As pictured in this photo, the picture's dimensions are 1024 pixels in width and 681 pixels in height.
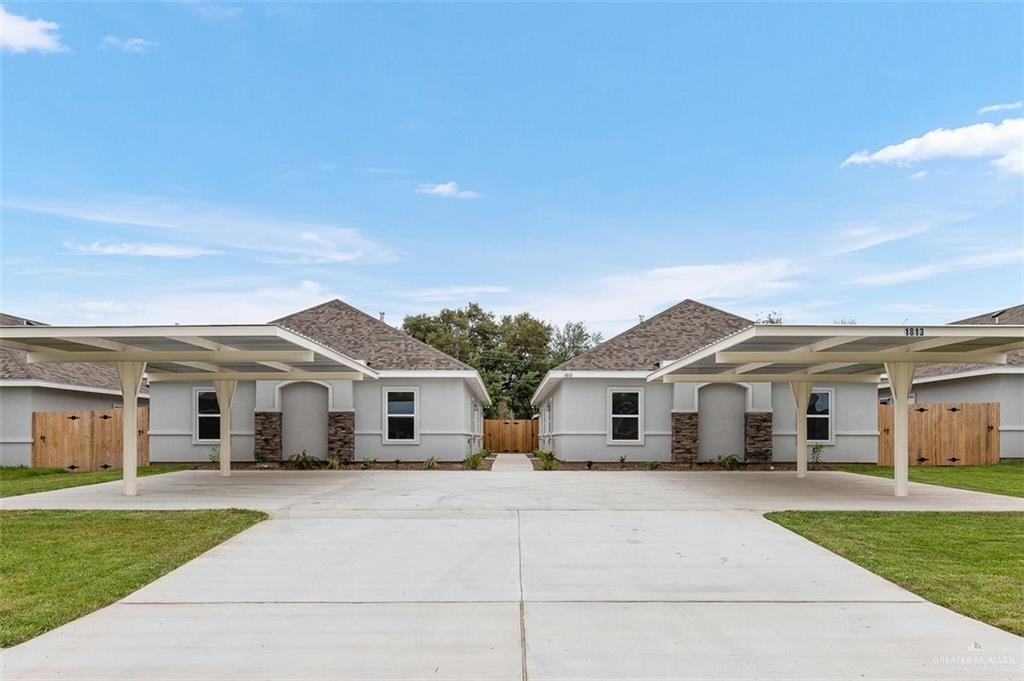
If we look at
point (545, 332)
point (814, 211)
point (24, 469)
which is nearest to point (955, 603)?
point (814, 211)

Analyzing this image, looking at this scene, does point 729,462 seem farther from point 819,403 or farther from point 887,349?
point 887,349

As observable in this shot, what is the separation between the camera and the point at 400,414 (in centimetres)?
2277

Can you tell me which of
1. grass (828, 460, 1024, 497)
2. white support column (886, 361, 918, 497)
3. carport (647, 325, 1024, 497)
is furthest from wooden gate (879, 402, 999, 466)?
white support column (886, 361, 918, 497)

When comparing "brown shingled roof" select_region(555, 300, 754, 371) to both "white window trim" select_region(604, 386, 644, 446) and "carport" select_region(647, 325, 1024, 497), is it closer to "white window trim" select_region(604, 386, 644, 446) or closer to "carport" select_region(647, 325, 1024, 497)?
"white window trim" select_region(604, 386, 644, 446)

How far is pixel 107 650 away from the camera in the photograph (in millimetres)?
5453

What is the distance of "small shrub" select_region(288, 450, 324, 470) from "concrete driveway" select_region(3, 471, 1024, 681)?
9.93m

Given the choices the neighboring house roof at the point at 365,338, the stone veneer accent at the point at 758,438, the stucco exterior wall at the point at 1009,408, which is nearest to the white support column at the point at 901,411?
the stone veneer accent at the point at 758,438

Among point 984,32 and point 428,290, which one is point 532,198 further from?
point 428,290

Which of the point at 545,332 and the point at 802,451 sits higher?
the point at 545,332

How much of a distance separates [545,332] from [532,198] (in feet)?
81.8

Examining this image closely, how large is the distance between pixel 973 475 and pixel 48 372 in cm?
2660

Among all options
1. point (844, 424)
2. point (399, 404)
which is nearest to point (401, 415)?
point (399, 404)

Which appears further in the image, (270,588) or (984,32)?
(984,32)

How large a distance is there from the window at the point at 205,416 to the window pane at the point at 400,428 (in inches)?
205
